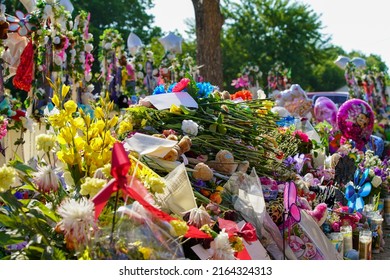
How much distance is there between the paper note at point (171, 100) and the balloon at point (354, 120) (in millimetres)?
3235

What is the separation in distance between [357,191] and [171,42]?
7.04m

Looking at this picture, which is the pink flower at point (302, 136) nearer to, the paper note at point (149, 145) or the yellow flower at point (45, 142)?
the paper note at point (149, 145)

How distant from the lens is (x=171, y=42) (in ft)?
38.0

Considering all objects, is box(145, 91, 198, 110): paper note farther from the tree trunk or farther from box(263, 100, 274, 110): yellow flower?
the tree trunk

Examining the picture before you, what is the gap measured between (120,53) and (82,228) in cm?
882

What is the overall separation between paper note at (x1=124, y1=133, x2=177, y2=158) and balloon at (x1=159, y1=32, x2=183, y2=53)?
8.25 meters

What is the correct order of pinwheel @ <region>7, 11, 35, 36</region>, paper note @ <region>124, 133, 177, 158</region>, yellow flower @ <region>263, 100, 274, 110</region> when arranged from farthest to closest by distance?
pinwheel @ <region>7, 11, 35, 36</region>
yellow flower @ <region>263, 100, 274, 110</region>
paper note @ <region>124, 133, 177, 158</region>

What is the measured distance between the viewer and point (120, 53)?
34.8 feet

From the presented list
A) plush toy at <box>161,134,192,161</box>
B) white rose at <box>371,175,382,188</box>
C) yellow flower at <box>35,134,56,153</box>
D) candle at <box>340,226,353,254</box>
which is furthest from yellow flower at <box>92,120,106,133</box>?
white rose at <box>371,175,382,188</box>

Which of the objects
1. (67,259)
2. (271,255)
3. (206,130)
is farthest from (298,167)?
(67,259)

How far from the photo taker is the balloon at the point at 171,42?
454 inches

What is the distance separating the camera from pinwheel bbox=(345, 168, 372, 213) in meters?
4.79

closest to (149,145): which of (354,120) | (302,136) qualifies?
(302,136)
